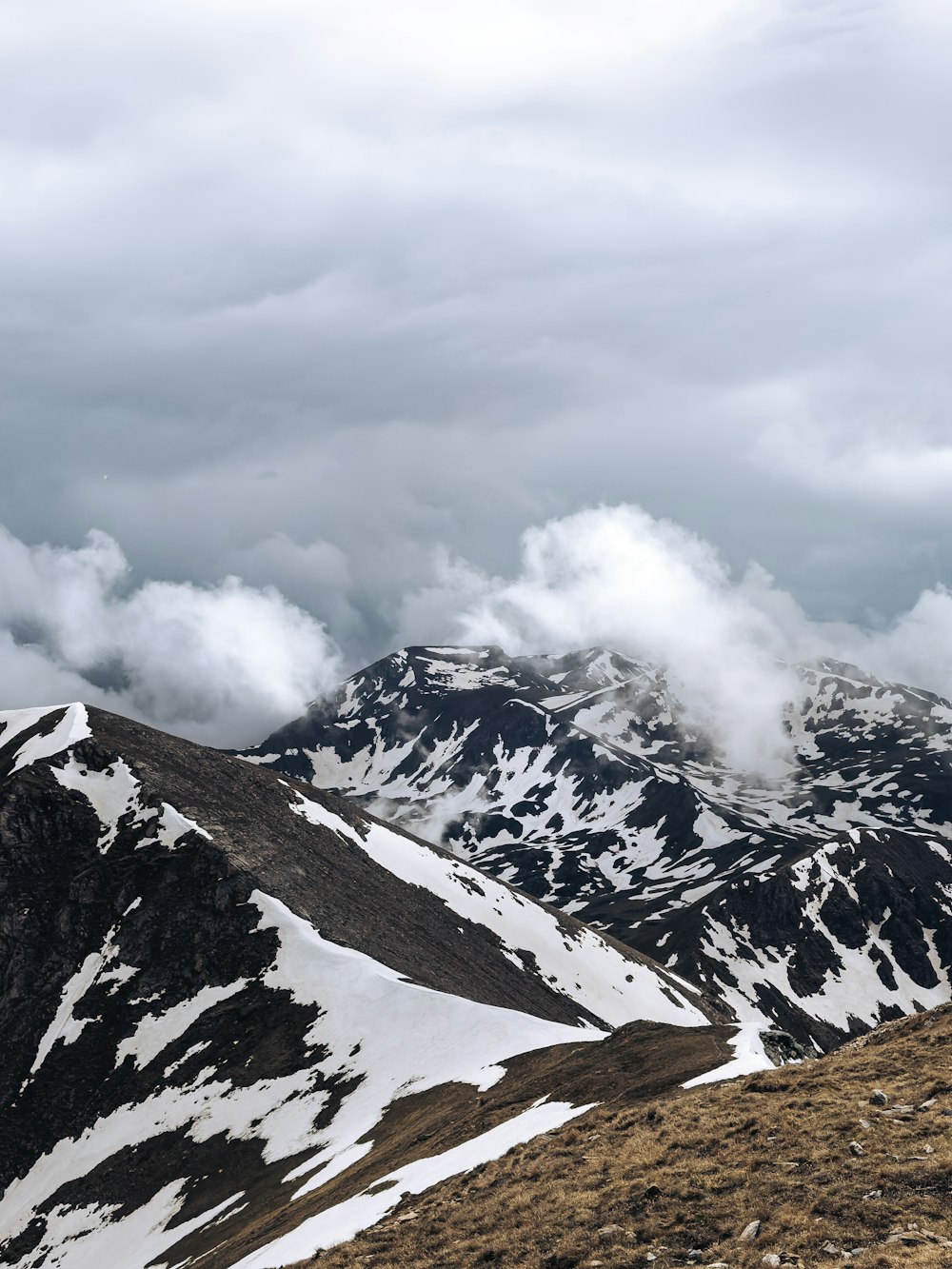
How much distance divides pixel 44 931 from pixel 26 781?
74.9 ft

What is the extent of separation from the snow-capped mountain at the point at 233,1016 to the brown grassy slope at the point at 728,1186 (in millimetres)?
9049

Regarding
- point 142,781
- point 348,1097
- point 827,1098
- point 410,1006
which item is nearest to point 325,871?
point 142,781

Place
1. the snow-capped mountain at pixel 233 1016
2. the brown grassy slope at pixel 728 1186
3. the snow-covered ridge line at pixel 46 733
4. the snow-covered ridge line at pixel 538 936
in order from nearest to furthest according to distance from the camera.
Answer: the brown grassy slope at pixel 728 1186 < the snow-capped mountain at pixel 233 1016 < the snow-covered ridge line at pixel 46 733 < the snow-covered ridge line at pixel 538 936

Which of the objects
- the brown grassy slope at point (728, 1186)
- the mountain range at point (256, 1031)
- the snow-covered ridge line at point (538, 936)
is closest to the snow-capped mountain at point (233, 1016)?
the mountain range at point (256, 1031)

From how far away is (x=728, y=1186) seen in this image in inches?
965

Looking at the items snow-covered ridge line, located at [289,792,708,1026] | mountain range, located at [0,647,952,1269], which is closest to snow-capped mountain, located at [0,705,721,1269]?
mountain range, located at [0,647,952,1269]

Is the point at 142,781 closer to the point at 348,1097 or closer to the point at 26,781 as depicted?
the point at 26,781

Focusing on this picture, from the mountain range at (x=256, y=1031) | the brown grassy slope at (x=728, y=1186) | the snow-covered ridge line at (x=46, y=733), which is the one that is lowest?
the brown grassy slope at (x=728, y=1186)

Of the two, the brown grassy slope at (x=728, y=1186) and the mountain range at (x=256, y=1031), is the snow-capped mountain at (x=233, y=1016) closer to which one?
the mountain range at (x=256, y=1031)

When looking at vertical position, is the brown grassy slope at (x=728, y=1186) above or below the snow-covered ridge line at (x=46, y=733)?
below

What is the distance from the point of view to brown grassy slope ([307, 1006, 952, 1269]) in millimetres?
21109

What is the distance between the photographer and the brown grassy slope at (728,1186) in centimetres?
2111

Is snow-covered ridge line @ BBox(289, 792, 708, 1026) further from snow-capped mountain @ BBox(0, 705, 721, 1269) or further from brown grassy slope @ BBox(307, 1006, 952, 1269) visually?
brown grassy slope @ BBox(307, 1006, 952, 1269)

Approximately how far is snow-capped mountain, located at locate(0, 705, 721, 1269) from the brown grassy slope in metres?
9.05
